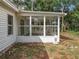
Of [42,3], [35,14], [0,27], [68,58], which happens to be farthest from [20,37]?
[42,3]

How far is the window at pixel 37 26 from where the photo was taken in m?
14.5

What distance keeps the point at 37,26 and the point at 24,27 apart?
3.63ft

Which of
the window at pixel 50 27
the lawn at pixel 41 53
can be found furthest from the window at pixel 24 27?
the lawn at pixel 41 53

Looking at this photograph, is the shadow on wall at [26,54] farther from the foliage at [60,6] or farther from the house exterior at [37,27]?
the foliage at [60,6]

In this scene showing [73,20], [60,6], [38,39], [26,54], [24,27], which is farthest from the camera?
[60,6]

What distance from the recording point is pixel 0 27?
8.93 meters

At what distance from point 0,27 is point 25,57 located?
2022 mm

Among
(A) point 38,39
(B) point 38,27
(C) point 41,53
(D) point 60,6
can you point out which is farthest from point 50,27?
(D) point 60,6

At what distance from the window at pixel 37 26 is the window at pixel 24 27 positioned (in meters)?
0.51

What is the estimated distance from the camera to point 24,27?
1462 centimetres

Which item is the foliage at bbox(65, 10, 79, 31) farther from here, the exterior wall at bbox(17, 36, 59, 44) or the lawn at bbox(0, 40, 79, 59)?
the lawn at bbox(0, 40, 79, 59)

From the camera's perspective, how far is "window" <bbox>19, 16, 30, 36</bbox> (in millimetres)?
14496

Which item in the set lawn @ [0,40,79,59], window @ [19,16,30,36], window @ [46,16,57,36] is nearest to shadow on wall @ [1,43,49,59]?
lawn @ [0,40,79,59]

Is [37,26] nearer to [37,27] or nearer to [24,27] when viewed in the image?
[37,27]
